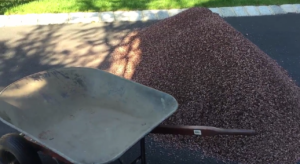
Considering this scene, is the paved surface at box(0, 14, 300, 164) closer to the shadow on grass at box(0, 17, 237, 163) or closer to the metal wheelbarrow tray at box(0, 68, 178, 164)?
the shadow on grass at box(0, 17, 237, 163)

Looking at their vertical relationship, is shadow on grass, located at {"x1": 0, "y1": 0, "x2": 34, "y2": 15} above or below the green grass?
above

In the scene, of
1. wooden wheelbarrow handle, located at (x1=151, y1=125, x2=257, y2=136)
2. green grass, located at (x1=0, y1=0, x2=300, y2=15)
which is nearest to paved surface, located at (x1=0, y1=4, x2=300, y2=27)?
green grass, located at (x1=0, y1=0, x2=300, y2=15)

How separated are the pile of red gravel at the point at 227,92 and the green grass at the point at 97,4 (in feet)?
5.91

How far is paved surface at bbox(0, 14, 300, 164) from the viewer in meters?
4.02

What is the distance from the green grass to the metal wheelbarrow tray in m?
2.66

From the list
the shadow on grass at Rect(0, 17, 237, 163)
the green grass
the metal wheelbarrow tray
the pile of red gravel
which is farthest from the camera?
the green grass

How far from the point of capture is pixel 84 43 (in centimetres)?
439

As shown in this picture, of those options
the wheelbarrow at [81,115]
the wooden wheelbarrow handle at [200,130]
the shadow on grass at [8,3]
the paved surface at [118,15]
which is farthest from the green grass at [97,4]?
the wooden wheelbarrow handle at [200,130]

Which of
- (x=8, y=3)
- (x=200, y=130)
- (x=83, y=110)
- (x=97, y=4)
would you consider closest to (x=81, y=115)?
(x=83, y=110)

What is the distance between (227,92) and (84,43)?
1.96m

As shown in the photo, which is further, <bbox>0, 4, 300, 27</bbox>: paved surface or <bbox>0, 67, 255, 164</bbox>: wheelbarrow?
<bbox>0, 4, 300, 27</bbox>: paved surface

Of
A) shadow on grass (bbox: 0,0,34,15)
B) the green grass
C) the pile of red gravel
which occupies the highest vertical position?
shadow on grass (bbox: 0,0,34,15)

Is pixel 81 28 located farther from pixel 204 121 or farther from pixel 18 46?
pixel 204 121

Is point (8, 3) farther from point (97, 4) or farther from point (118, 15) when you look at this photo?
point (118, 15)
